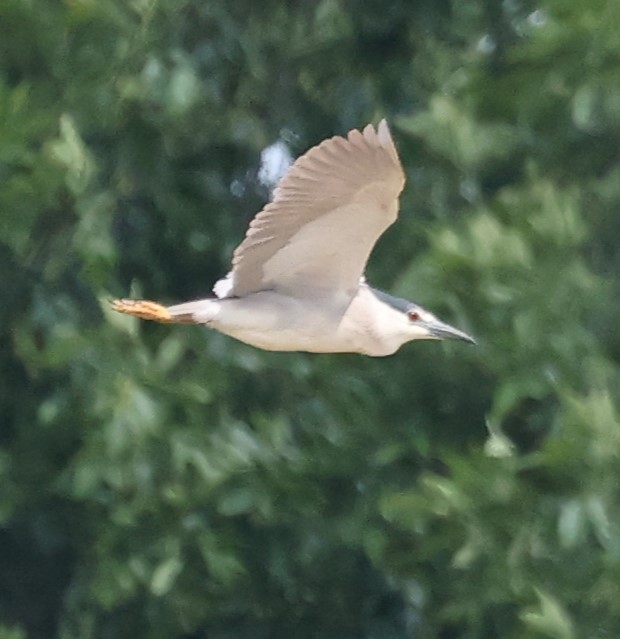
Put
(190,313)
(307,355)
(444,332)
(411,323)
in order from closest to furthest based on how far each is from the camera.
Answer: (190,313) → (411,323) → (444,332) → (307,355)

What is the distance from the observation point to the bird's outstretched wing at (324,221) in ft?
12.9

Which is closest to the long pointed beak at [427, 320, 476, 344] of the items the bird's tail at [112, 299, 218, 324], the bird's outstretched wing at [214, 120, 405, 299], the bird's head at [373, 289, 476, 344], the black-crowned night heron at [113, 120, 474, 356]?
the bird's head at [373, 289, 476, 344]

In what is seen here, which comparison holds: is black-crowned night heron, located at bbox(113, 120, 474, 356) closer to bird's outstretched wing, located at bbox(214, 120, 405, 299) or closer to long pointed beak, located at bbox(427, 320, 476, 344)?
bird's outstretched wing, located at bbox(214, 120, 405, 299)

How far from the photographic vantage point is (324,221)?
4.14 meters

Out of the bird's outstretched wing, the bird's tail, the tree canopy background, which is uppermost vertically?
the bird's outstretched wing

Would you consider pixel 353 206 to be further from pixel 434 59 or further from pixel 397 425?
pixel 434 59

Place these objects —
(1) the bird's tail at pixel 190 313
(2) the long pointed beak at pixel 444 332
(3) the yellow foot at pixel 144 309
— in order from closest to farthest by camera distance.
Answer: (1) the bird's tail at pixel 190 313
(3) the yellow foot at pixel 144 309
(2) the long pointed beak at pixel 444 332

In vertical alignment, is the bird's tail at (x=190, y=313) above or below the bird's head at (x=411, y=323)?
above

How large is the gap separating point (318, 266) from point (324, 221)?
8.6 inches

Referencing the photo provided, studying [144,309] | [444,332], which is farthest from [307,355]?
[144,309]

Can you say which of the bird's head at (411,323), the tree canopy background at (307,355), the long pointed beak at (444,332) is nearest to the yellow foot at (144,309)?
the tree canopy background at (307,355)

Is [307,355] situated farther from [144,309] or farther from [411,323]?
[144,309]

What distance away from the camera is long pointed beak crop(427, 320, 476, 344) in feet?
15.6

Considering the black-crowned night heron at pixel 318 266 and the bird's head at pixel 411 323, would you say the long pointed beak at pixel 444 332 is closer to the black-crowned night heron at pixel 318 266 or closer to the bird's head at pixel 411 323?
the bird's head at pixel 411 323
